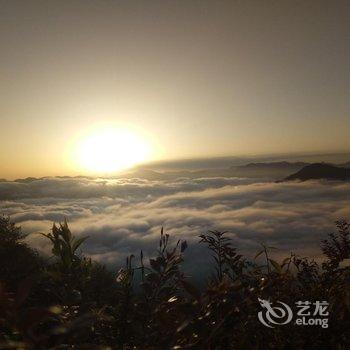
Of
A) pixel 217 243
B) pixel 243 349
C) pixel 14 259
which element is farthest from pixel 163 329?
pixel 14 259

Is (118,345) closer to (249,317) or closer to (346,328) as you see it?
(249,317)

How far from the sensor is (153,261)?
113 inches

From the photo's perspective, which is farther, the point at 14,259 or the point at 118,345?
the point at 14,259

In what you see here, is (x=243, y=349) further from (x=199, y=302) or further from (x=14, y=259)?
A: (x=14, y=259)

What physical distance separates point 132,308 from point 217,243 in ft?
3.43

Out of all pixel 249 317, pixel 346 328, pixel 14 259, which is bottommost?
pixel 14 259

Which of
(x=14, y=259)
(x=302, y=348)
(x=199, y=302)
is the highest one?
(x=199, y=302)

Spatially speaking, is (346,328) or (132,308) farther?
(132,308)

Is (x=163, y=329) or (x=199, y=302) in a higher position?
(x=199, y=302)

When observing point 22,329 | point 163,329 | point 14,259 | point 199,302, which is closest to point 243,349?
point 163,329

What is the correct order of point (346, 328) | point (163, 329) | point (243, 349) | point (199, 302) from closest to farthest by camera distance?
point (199, 302), point (163, 329), point (243, 349), point (346, 328)

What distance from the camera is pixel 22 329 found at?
4.16ft

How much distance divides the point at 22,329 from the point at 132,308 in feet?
5.31

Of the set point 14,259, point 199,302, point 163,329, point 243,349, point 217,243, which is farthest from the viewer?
point 14,259
